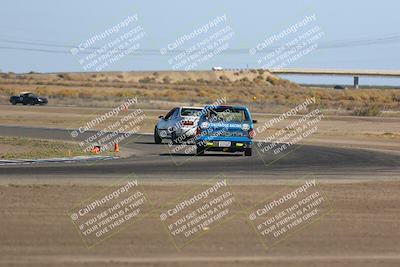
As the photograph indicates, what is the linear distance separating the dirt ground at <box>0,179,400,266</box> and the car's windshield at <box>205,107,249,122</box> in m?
12.5

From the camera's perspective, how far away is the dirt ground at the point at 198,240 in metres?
11.9

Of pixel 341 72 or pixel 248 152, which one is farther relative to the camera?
pixel 341 72

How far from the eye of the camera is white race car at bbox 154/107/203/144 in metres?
36.2

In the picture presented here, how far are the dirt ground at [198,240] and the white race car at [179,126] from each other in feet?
61.1

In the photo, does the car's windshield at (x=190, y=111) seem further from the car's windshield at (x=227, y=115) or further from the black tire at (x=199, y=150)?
the black tire at (x=199, y=150)

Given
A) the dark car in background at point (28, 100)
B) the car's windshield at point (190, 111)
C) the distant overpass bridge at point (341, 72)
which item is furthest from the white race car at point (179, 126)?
the distant overpass bridge at point (341, 72)

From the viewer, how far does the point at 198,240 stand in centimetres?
1320

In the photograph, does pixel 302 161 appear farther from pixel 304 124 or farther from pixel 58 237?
pixel 304 124

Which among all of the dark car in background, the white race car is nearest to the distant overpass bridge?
the dark car in background

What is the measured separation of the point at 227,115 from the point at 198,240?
57.5ft

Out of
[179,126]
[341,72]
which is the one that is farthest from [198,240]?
[341,72]

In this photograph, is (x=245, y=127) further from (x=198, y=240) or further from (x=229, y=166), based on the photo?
(x=198, y=240)

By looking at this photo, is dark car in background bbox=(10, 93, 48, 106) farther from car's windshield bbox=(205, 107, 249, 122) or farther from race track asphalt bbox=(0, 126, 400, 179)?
car's windshield bbox=(205, 107, 249, 122)

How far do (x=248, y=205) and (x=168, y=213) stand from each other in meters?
1.83
